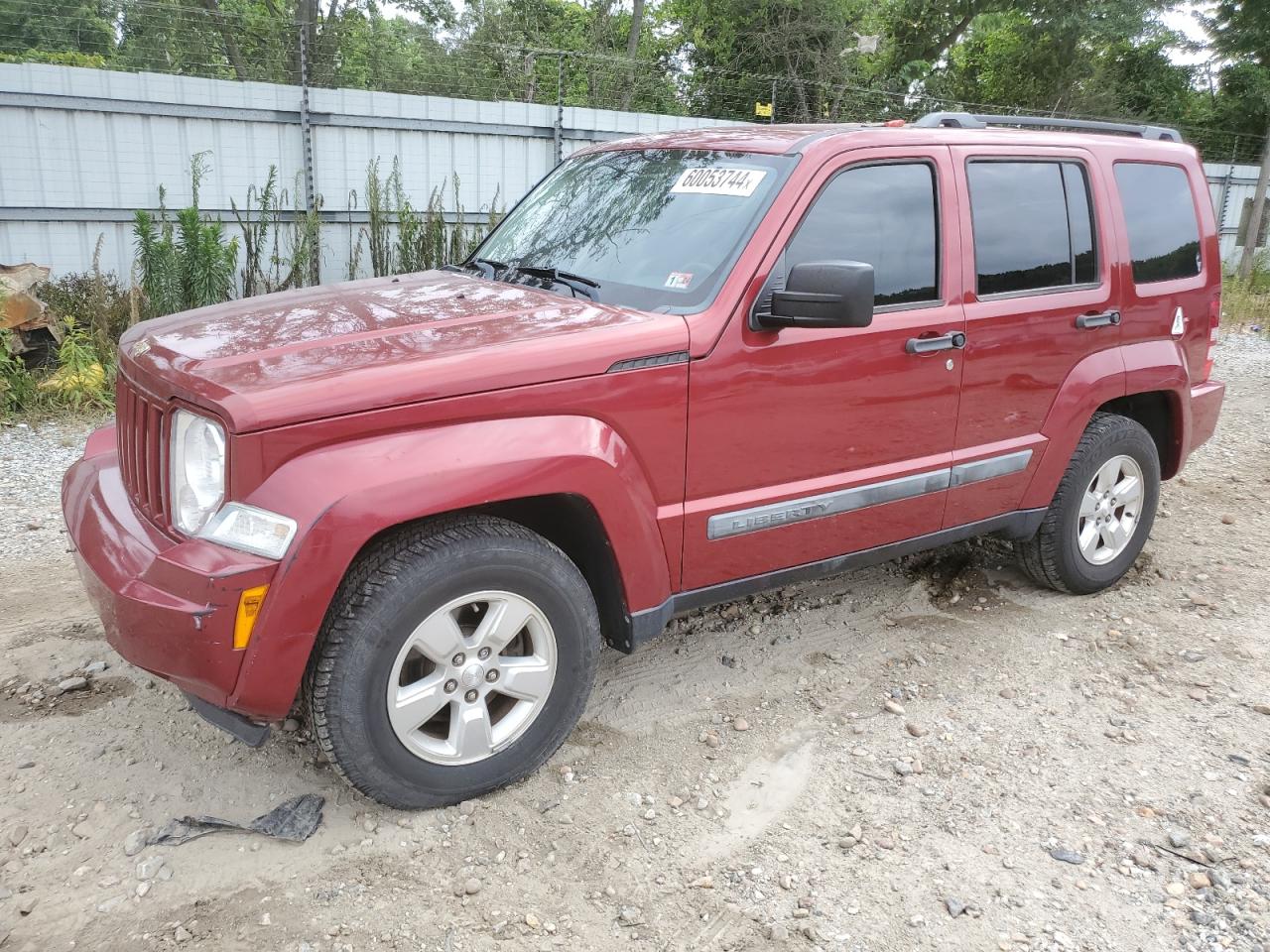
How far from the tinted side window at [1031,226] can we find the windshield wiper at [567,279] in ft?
4.83

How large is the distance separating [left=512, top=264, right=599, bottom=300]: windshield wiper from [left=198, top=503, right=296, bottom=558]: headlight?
135 cm

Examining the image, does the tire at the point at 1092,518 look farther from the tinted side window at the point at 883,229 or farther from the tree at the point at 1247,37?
the tree at the point at 1247,37

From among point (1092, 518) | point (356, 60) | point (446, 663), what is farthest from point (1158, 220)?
point (356, 60)

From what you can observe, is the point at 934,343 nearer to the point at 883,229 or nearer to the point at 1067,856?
the point at 883,229

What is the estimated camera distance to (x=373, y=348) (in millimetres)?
2812

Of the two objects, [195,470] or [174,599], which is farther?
[195,470]

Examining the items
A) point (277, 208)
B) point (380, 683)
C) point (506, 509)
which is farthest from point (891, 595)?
point (277, 208)

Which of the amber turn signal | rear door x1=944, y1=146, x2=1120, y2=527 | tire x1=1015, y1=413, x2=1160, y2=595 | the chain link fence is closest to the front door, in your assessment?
rear door x1=944, y1=146, x2=1120, y2=527

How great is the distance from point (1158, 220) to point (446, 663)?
367cm

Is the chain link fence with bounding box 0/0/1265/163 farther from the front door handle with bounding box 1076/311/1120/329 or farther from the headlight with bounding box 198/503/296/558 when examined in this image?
the headlight with bounding box 198/503/296/558

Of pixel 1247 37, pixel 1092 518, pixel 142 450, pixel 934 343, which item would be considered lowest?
pixel 1092 518

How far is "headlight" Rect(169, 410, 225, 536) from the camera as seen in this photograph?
260 cm

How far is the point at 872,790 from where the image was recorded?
3.19 metres

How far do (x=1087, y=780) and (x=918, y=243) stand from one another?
6.28 feet
